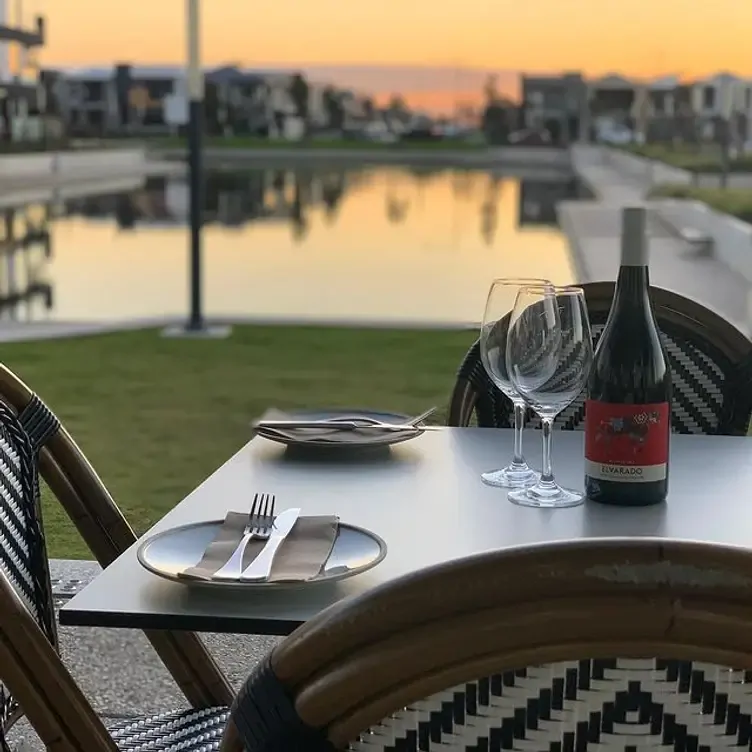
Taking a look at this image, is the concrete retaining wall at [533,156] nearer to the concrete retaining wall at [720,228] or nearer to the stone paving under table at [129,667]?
the concrete retaining wall at [720,228]

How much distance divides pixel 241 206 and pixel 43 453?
852 inches

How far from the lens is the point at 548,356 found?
4.38 ft

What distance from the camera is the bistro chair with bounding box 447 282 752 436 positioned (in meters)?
1.98

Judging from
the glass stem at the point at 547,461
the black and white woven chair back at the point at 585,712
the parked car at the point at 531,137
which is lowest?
the glass stem at the point at 547,461

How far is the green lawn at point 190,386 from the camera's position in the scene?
4078 millimetres

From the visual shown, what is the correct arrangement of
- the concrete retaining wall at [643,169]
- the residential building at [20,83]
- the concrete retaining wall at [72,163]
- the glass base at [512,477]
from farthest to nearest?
the concrete retaining wall at [72,163] → the residential building at [20,83] → the concrete retaining wall at [643,169] → the glass base at [512,477]

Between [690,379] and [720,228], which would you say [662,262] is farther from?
[690,379]

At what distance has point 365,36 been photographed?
40.3 ft

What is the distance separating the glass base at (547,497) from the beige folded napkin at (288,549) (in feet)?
0.76

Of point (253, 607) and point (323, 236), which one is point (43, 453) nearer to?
point (253, 607)

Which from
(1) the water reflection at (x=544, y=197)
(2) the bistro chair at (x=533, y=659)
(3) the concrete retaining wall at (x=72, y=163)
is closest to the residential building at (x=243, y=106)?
(3) the concrete retaining wall at (x=72, y=163)

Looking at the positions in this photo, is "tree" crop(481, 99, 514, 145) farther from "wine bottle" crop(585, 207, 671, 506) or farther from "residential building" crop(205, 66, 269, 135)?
"wine bottle" crop(585, 207, 671, 506)

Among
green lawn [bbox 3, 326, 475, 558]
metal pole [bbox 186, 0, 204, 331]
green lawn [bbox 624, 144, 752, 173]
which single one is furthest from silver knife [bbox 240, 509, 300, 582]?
green lawn [bbox 624, 144, 752, 173]

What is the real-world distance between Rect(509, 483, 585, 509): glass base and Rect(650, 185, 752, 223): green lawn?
10.6 metres
